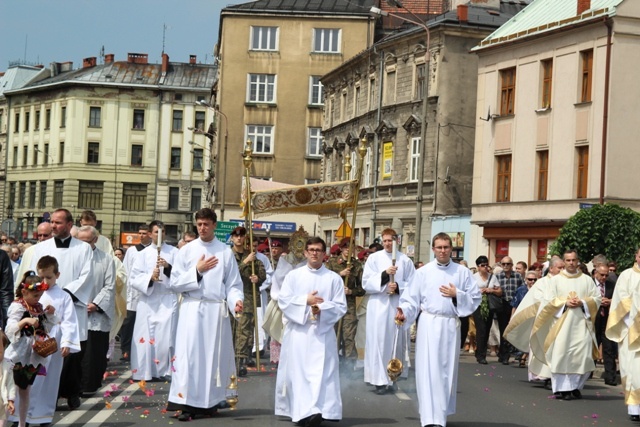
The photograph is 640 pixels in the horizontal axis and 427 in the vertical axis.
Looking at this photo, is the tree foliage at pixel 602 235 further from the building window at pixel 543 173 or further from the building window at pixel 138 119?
the building window at pixel 138 119

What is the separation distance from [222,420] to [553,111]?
28.5 m

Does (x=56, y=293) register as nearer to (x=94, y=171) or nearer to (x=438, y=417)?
(x=438, y=417)

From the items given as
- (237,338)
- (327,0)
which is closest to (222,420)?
(237,338)

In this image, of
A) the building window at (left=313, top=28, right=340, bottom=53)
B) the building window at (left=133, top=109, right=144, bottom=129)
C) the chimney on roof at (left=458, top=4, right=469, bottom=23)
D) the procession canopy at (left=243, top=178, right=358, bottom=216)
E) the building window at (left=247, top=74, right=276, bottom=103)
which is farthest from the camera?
the building window at (left=133, top=109, right=144, bottom=129)

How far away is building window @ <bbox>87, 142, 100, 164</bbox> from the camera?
9419cm

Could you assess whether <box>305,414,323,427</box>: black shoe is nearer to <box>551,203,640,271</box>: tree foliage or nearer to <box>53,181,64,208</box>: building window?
<box>551,203,640,271</box>: tree foliage

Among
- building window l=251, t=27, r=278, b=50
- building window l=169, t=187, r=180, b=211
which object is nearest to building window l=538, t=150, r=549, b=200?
building window l=251, t=27, r=278, b=50

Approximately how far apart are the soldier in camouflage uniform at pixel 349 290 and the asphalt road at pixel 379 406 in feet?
3.35

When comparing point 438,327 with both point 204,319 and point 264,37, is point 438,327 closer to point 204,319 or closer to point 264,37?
point 204,319

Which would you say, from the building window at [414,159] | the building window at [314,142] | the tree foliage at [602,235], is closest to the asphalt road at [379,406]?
the tree foliage at [602,235]

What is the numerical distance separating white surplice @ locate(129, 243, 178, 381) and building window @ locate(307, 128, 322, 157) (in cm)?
5353

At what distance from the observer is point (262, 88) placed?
228ft

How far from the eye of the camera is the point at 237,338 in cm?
1783

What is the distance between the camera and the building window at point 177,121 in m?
93.5
